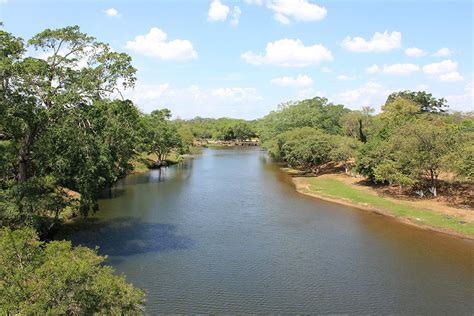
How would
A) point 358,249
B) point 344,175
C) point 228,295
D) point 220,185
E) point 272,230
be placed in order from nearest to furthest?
point 228,295 → point 358,249 → point 272,230 → point 220,185 → point 344,175

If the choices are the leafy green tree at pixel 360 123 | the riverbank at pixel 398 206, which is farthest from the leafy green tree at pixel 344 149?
the leafy green tree at pixel 360 123

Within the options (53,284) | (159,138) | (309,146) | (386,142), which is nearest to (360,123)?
(309,146)

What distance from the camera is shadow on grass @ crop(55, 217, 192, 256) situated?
26.7 meters

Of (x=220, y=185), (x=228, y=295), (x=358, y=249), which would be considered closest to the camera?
(x=228, y=295)

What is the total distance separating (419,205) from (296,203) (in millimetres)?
11939

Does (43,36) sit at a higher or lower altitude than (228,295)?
higher

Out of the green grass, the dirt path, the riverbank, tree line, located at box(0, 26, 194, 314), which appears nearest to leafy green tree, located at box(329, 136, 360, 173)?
the riverbank

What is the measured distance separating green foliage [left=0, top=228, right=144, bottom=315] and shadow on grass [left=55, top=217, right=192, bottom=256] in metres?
13.1

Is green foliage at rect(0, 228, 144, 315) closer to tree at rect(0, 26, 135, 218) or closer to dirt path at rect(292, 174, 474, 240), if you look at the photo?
tree at rect(0, 26, 135, 218)

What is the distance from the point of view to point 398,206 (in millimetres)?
39125

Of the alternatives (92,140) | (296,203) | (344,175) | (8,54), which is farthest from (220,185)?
(8,54)

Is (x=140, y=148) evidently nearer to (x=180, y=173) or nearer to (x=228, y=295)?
(x=180, y=173)

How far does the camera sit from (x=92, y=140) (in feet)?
74.2

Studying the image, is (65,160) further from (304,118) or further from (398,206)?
(304,118)
